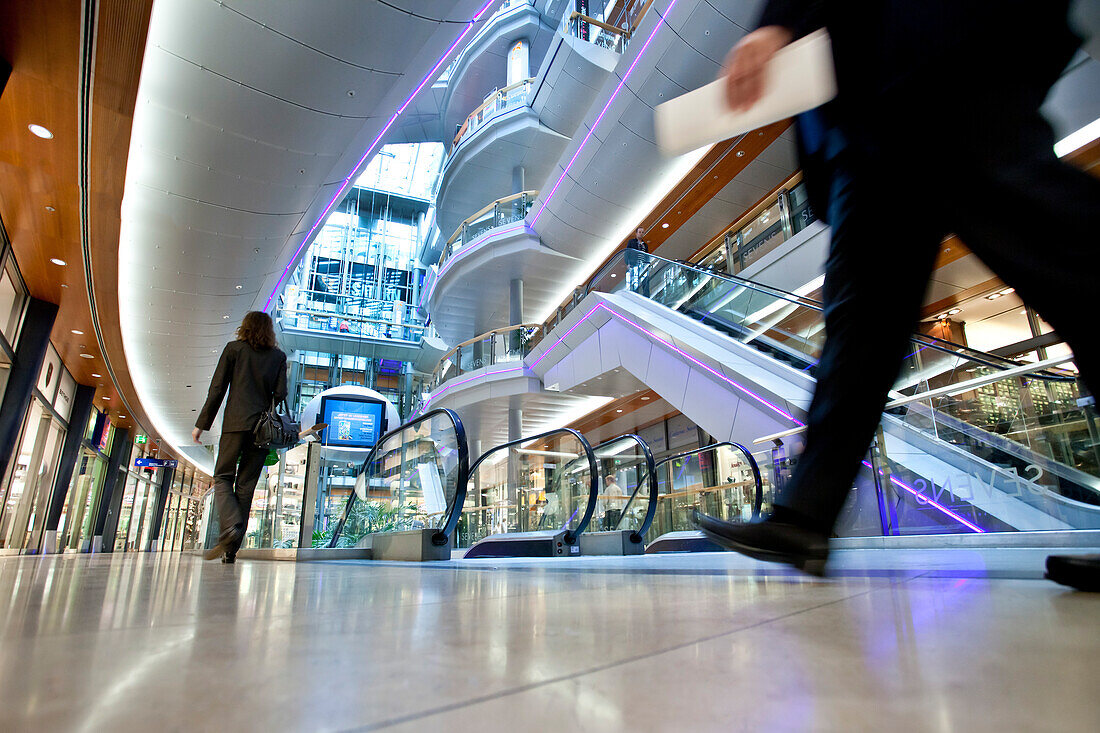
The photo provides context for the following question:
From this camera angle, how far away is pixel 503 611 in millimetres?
951

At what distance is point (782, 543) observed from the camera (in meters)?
1.21

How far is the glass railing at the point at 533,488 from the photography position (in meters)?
6.68

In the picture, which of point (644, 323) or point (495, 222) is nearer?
point (644, 323)

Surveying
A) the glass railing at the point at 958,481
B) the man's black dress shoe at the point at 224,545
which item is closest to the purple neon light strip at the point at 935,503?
the glass railing at the point at 958,481

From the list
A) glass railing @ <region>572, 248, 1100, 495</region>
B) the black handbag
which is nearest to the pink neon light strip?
glass railing @ <region>572, 248, 1100, 495</region>

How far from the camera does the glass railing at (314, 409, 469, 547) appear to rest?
4695mm

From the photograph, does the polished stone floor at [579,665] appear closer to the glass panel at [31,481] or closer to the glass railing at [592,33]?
the glass panel at [31,481]

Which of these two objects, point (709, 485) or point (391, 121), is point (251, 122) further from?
point (709, 485)

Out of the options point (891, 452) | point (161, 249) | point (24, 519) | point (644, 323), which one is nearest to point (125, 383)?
point (24, 519)

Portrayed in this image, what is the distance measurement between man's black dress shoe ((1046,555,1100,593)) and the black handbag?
3715mm

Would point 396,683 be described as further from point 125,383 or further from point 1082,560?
point 125,383

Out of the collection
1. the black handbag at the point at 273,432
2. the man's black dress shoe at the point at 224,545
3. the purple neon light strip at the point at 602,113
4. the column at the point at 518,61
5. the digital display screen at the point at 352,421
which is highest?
the column at the point at 518,61

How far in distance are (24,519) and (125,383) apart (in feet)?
11.1

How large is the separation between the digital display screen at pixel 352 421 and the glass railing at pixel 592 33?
1153cm
